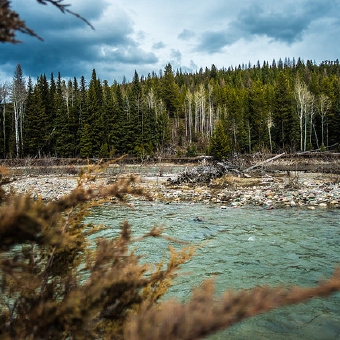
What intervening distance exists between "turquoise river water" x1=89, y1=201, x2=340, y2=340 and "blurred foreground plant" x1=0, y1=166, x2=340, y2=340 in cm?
58

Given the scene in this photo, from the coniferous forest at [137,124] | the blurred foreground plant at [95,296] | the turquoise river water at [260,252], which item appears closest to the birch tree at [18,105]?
the coniferous forest at [137,124]

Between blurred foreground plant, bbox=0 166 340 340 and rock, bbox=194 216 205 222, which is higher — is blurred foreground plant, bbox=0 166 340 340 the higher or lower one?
the higher one

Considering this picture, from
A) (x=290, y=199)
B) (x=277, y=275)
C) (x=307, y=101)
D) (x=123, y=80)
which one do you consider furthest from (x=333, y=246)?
(x=123, y=80)

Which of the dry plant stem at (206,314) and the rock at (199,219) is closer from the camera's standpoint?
the dry plant stem at (206,314)

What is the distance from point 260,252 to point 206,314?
452 centimetres

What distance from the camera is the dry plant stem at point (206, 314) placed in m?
0.96

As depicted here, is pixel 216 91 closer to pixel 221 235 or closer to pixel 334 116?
pixel 334 116

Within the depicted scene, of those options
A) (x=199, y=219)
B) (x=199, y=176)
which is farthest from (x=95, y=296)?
(x=199, y=176)

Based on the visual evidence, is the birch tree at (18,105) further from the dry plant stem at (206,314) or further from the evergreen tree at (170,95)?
the dry plant stem at (206,314)

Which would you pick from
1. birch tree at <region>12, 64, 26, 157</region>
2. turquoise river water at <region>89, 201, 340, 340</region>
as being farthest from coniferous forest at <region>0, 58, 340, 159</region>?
turquoise river water at <region>89, 201, 340, 340</region>

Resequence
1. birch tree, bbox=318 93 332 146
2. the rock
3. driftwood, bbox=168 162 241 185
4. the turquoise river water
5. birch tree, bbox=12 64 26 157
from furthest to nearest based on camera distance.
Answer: birch tree, bbox=318 93 332 146
birch tree, bbox=12 64 26 157
driftwood, bbox=168 162 241 185
the rock
the turquoise river water

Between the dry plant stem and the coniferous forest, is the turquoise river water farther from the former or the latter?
the coniferous forest

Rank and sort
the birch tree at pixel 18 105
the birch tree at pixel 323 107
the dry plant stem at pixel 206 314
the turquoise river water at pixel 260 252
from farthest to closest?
the birch tree at pixel 323 107, the birch tree at pixel 18 105, the turquoise river water at pixel 260 252, the dry plant stem at pixel 206 314

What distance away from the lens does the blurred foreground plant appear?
1.02 meters
